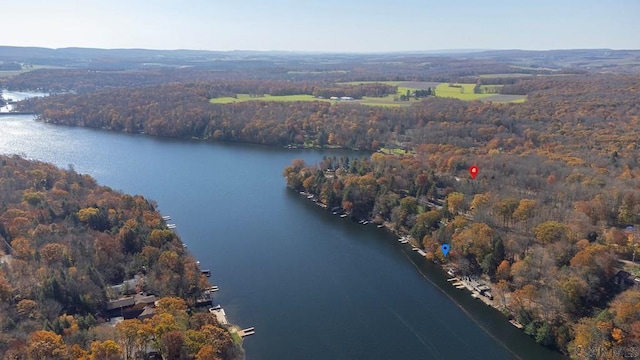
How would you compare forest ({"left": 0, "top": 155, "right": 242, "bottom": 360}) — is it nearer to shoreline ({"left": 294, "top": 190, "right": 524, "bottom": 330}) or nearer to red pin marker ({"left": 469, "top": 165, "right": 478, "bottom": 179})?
shoreline ({"left": 294, "top": 190, "right": 524, "bottom": 330})

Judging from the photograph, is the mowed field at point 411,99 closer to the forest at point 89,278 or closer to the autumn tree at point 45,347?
the forest at point 89,278

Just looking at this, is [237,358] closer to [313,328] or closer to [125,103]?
[313,328]

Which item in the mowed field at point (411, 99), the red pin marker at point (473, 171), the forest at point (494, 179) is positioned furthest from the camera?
the mowed field at point (411, 99)

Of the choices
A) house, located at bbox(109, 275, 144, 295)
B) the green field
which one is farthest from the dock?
the green field

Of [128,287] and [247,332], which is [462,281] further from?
[128,287]

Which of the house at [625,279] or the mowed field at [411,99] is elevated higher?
the mowed field at [411,99]

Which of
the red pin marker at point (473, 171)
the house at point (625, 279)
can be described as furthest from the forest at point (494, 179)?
the red pin marker at point (473, 171)

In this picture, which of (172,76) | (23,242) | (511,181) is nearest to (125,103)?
(172,76)

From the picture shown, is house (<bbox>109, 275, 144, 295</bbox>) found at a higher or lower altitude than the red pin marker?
lower

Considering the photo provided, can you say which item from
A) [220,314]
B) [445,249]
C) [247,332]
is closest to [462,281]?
[445,249]
